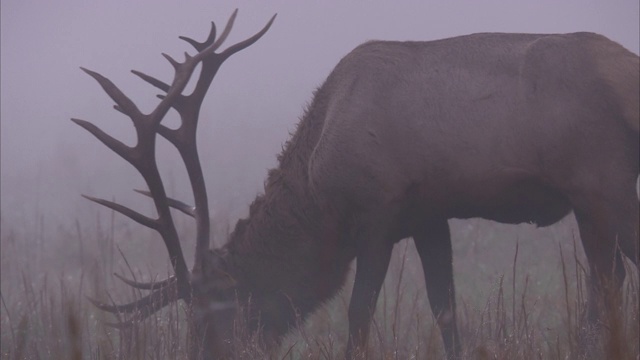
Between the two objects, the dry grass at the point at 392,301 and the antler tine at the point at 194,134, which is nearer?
the dry grass at the point at 392,301

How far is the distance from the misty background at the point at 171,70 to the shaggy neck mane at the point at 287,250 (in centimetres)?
551

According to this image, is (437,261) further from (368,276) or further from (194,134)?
(194,134)

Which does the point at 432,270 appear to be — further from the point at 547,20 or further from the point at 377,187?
the point at 547,20

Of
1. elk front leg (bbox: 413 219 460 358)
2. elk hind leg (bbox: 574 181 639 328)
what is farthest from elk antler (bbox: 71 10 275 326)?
elk hind leg (bbox: 574 181 639 328)

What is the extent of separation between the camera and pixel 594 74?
4.55 m

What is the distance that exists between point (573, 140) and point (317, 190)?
1375 mm

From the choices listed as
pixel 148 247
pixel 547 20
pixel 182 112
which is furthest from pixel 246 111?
pixel 182 112

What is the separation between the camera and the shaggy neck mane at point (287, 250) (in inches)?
214

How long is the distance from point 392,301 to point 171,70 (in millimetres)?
22519

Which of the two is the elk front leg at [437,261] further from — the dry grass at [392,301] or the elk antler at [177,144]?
the elk antler at [177,144]

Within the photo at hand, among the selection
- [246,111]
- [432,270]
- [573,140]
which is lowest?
[246,111]

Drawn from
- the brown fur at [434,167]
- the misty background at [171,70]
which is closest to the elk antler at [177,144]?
the brown fur at [434,167]

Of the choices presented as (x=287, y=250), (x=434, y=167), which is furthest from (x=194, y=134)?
(x=434, y=167)

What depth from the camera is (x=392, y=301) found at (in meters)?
7.21
